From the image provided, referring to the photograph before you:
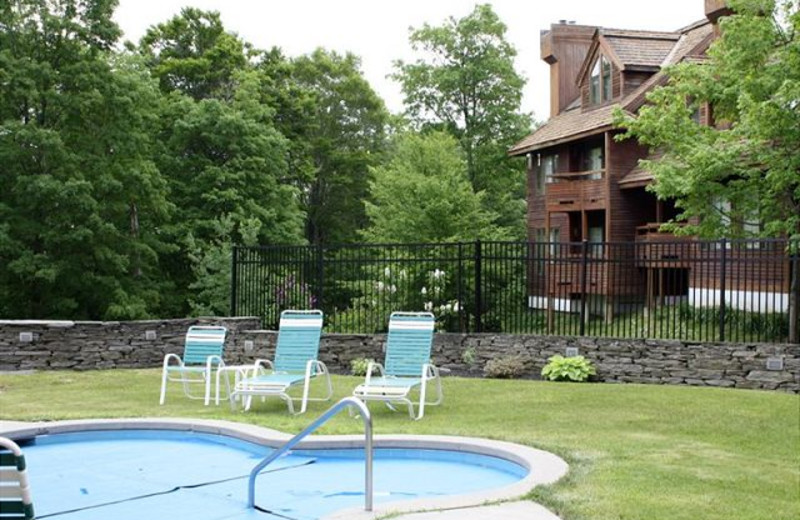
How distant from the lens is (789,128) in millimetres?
14281

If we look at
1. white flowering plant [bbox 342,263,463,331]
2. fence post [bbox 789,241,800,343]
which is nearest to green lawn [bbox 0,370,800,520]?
fence post [bbox 789,241,800,343]

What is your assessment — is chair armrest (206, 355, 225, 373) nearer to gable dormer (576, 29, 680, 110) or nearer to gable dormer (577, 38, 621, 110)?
gable dormer (576, 29, 680, 110)

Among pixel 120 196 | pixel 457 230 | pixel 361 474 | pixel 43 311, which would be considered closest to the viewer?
pixel 361 474

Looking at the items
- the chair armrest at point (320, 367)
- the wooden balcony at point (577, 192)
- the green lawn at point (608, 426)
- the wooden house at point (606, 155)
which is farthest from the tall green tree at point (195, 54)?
the chair armrest at point (320, 367)

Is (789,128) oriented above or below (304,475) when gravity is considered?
above

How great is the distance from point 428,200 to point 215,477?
21.7 m

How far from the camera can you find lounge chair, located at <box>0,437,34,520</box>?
339 centimetres

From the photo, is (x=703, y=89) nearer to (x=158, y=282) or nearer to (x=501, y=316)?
(x=501, y=316)

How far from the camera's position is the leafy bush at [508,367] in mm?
13953

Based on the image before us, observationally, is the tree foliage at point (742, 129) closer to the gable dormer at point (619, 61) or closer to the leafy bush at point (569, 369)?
the leafy bush at point (569, 369)

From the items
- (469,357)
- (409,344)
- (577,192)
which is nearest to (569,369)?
(469,357)

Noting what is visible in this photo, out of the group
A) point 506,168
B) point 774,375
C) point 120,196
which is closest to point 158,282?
point 120,196

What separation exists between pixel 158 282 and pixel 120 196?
4200mm

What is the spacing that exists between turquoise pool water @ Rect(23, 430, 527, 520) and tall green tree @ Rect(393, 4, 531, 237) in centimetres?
2802
